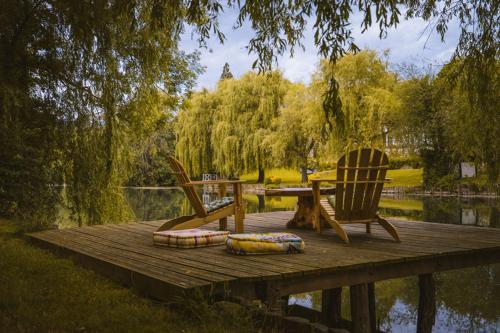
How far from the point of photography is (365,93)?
74.9 feet

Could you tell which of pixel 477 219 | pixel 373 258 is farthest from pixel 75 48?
pixel 477 219

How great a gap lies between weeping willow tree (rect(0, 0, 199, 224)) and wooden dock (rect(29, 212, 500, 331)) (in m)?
1.59

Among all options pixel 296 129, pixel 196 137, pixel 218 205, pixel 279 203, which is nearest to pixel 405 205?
pixel 279 203

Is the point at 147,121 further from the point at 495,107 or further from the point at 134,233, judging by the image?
the point at 495,107

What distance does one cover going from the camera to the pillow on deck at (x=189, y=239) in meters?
5.09

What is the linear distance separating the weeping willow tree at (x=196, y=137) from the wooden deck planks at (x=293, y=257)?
2052 centimetres

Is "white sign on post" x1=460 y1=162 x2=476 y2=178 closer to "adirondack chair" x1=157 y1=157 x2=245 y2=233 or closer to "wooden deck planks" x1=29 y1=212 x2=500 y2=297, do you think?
"wooden deck planks" x1=29 y1=212 x2=500 y2=297

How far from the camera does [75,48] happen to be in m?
6.73

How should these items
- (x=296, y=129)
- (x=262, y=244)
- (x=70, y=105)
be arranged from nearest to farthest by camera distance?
(x=262, y=244) < (x=70, y=105) < (x=296, y=129)

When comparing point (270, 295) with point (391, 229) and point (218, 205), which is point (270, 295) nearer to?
point (391, 229)

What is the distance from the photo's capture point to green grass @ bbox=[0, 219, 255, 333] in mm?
2861

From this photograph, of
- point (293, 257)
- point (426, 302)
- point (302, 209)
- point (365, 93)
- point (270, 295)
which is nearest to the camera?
point (270, 295)

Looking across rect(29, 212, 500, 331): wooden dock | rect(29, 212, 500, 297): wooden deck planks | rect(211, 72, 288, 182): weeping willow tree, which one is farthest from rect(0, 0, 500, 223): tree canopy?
rect(211, 72, 288, 182): weeping willow tree

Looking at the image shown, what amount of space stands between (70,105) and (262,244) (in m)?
4.28
